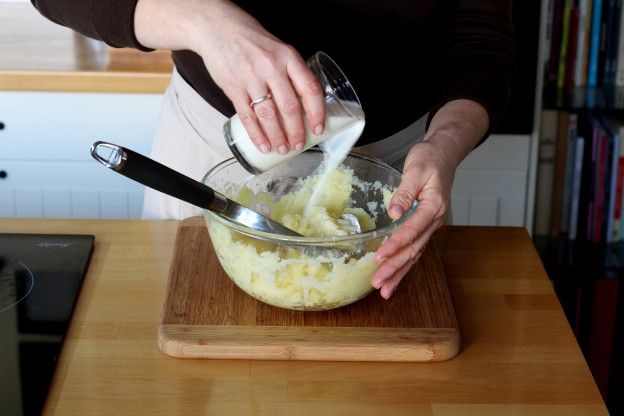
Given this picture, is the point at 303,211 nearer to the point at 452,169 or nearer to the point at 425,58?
the point at 452,169

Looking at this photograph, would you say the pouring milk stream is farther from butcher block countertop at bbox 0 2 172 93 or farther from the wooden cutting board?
butcher block countertop at bbox 0 2 172 93

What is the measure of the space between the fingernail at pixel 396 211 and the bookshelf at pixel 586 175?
3.65ft

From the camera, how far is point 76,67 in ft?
6.04

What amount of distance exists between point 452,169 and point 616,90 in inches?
46.5

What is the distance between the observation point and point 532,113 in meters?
2.00

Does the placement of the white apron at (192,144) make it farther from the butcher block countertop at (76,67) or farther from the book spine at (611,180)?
the book spine at (611,180)

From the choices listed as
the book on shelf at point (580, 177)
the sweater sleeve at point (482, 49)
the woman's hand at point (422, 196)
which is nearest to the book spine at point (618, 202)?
the book on shelf at point (580, 177)

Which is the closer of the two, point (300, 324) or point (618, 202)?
point (300, 324)

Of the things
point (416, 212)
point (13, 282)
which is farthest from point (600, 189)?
point (13, 282)

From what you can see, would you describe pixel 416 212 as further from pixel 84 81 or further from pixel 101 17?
pixel 84 81

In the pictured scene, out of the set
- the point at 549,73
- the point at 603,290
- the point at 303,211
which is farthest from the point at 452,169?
the point at 603,290

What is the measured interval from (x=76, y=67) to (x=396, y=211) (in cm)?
108

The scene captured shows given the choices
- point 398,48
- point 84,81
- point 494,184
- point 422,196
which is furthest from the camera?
point 494,184

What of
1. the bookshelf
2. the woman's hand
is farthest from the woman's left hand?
the bookshelf
